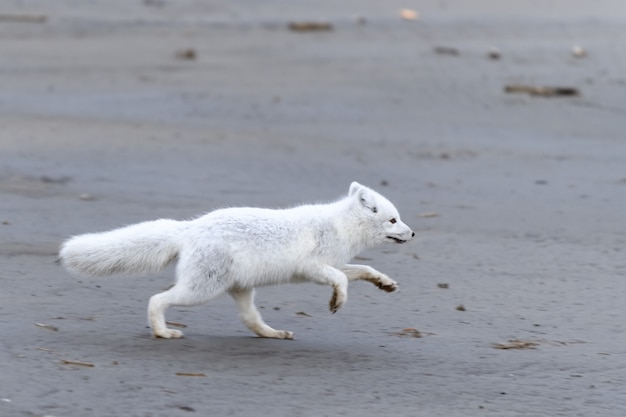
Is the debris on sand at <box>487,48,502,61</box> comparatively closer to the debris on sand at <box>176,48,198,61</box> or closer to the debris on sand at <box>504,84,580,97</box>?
the debris on sand at <box>504,84,580,97</box>

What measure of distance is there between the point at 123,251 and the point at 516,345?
213cm

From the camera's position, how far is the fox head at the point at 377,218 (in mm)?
7098

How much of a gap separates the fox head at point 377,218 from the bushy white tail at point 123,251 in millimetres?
1017

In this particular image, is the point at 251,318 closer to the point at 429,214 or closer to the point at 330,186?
the point at 429,214

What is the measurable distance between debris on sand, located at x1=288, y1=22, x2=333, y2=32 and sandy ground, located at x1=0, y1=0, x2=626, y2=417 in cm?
13

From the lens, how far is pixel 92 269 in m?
6.71

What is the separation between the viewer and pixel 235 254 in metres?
6.61

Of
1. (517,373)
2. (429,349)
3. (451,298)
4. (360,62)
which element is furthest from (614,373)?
(360,62)

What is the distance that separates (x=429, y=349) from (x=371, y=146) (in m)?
6.67

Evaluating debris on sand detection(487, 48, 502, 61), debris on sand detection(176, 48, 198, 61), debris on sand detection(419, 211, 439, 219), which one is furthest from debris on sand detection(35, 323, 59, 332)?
debris on sand detection(487, 48, 502, 61)

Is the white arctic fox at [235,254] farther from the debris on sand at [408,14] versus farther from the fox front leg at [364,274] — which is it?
the debris on sand at [408,14]

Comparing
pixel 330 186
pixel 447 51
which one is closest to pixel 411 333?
pixel 330 186

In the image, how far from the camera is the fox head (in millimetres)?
7098

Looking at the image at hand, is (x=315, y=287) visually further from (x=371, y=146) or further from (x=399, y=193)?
(x=371, y=146)
